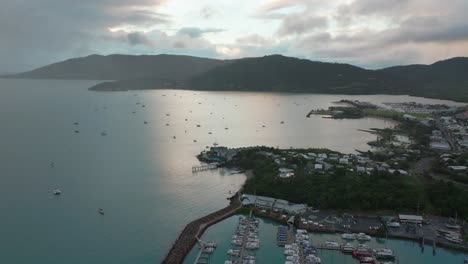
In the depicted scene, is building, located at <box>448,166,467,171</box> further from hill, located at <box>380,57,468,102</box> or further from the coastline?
hill, located at <box>380,57,468,102</box>

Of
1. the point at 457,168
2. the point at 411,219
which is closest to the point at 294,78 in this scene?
the point at 457,168

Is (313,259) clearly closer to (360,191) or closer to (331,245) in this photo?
(331,245)

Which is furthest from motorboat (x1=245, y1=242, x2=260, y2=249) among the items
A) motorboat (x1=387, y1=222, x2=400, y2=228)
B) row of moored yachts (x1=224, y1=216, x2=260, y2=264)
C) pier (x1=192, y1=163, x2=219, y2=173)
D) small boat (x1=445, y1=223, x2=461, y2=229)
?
pier (x1=192, y1=163, x2=219, y2=173)

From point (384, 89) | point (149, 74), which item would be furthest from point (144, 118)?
point (149, 74)

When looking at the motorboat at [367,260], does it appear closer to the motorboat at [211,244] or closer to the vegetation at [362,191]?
the vegetation at [362,191]

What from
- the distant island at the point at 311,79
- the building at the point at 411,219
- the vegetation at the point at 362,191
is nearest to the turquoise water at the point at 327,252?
the building at the point at 411,219

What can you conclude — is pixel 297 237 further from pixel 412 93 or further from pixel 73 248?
pixel 412 93
